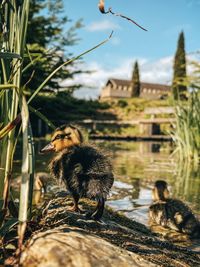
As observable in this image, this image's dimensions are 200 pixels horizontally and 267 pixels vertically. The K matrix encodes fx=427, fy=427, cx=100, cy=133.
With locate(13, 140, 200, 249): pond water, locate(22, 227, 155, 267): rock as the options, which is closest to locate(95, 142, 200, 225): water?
locate(13, 140, 200, 249): pond water

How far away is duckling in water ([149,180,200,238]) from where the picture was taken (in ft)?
15.7

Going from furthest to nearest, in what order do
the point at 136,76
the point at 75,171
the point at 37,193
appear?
the point at 136,76 → the point at 37,193 → the point at 75,171

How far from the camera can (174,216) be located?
16.6 feet

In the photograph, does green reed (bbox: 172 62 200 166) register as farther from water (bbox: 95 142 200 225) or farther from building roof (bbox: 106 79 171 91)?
building roof (bbox: 106 79 171 91)

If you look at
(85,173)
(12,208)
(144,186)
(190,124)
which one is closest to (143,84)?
(190,124)

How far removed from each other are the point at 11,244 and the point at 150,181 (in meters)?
7.14

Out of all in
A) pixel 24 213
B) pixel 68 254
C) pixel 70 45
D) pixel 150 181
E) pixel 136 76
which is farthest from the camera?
pixel 136 76

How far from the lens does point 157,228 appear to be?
5.02 meters

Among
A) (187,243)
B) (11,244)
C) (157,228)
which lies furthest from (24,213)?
(157,228)

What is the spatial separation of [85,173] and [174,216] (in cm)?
215

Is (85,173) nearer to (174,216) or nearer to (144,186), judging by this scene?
(174,216)

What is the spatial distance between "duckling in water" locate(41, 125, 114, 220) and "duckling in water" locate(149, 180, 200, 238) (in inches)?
72.2

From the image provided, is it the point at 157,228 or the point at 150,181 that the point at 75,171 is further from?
the point at 150,181

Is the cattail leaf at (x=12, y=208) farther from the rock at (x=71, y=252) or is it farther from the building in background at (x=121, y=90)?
the building in background at (x=121, y=90)
